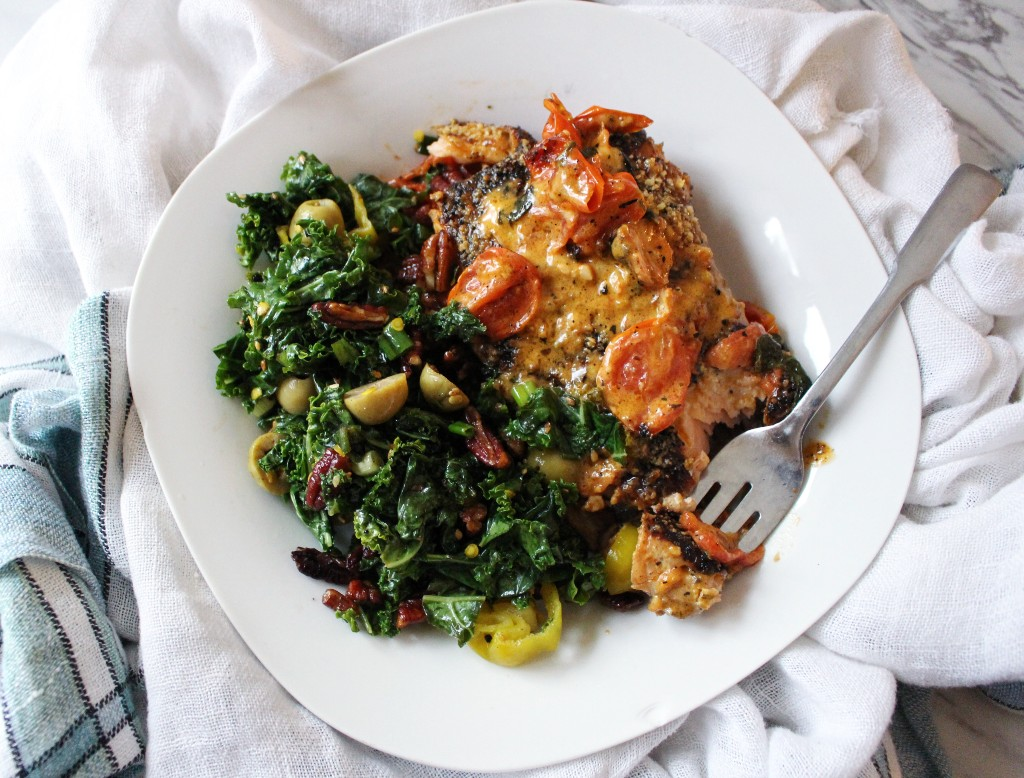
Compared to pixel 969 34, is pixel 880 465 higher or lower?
lower

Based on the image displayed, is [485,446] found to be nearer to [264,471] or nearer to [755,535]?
[264,471]

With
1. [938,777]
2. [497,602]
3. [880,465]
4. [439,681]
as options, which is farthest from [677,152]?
[938,777]

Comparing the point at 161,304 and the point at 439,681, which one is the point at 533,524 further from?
the point at 161,304

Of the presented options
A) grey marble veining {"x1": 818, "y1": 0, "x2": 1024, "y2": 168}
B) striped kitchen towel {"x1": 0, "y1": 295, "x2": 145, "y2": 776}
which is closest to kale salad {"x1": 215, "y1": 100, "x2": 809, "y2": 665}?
striped kitchen towel {"x1": 0, "y1": 295, "x2": 145, "y2": 776}

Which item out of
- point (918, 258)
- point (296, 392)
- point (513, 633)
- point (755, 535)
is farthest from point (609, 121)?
point (513, 633)

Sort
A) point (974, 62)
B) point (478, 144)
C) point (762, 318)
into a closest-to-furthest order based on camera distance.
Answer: point (762, 318) < point (478, 144) < point (974, 62)

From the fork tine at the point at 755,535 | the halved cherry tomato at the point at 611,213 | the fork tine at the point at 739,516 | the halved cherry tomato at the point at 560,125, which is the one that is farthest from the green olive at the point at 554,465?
the halved cherry tomato at the point at 560,125
